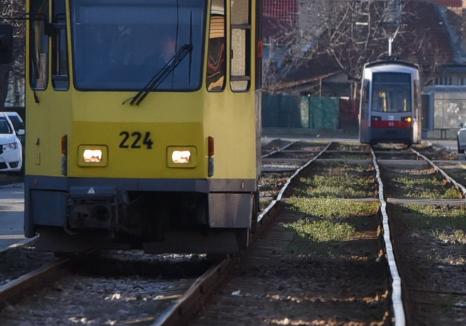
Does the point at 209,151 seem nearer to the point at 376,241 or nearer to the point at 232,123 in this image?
the point at 232,123

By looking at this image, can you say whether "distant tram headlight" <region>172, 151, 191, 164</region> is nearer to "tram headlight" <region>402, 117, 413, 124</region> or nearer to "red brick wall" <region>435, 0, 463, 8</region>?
"tram headlight" <region>402, 117, 413, 124</region>

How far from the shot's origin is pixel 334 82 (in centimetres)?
8012

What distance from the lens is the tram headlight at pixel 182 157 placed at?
10.6 m

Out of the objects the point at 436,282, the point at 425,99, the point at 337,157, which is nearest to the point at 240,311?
the point at 436,282

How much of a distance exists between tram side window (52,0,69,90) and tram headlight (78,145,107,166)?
27.7 inches

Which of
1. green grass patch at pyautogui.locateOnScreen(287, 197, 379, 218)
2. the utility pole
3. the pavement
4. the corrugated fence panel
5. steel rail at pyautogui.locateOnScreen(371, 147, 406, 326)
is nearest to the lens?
steel rail at pyautogui.locateOnScreen(371, 147, 406, 326)

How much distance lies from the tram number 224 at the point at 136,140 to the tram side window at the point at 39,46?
3.43ft

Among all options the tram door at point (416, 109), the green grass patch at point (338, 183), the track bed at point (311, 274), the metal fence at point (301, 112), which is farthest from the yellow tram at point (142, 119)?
the metal fence at point (301, 112)

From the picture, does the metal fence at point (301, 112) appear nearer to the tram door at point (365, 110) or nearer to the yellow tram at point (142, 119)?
the tram door at point (365, 110)

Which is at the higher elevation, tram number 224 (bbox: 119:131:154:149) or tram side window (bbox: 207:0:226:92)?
tram side window (bbox: 207:0:226:92)

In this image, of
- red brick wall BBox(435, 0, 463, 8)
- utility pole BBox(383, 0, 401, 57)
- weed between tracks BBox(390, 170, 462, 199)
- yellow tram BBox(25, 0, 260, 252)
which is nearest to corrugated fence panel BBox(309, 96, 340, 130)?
utility pole BBox(383, 0, 401, 57)

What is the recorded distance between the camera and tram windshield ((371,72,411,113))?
4406 cm

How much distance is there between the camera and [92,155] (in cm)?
1064

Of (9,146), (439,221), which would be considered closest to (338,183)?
(9,146)
